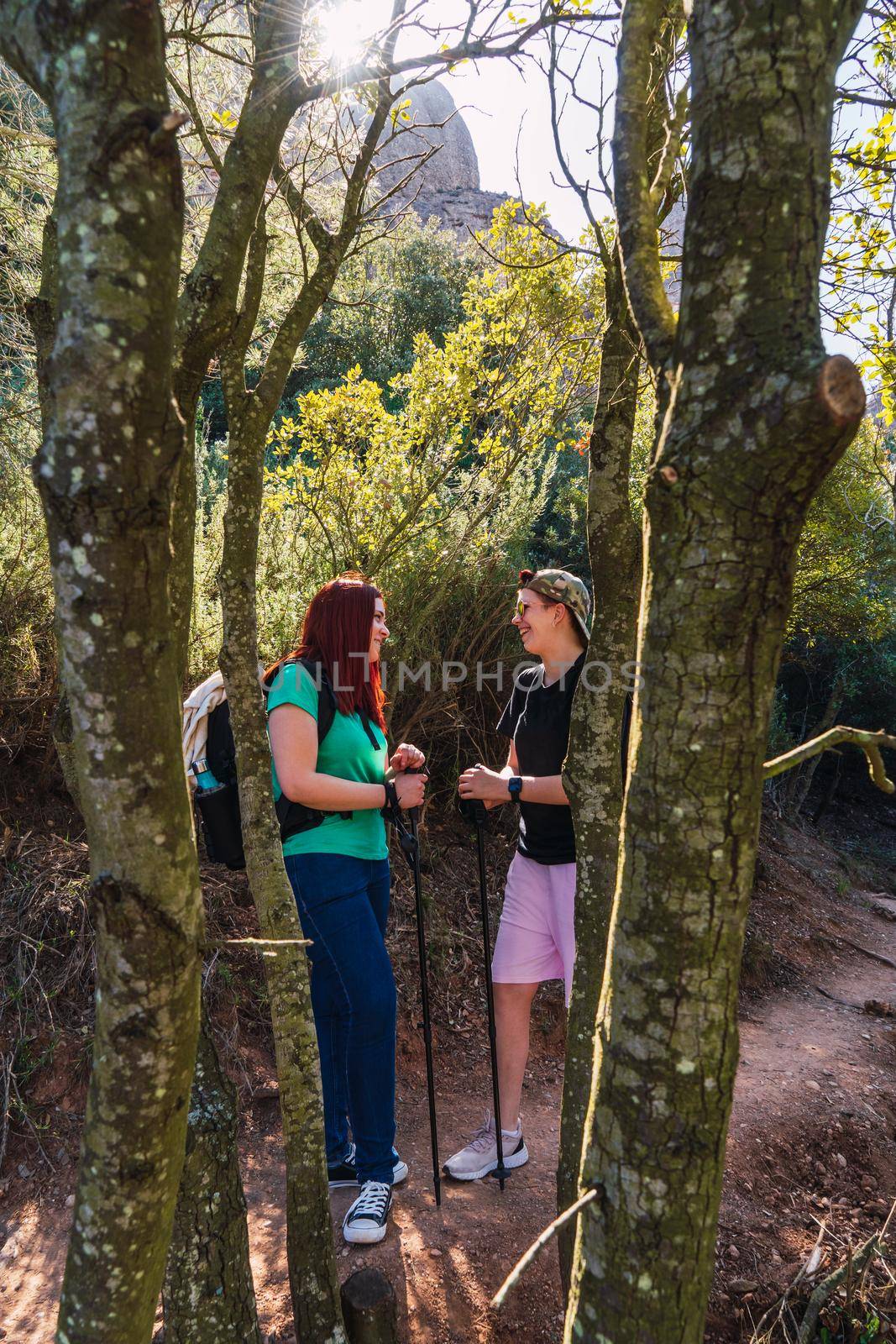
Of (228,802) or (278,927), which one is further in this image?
(228,802)

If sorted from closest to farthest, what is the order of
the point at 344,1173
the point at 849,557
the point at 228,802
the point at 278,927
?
the point at 278,927 < the point at 228,802 < the point at 344,1173 < the point at 849,557

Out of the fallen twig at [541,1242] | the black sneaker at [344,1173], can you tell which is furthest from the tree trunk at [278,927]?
the fallen twig at [541,1242]

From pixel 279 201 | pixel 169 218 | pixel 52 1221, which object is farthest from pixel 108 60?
pixel 279 201

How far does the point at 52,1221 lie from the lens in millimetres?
3348

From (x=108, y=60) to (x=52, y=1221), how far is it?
3.86m

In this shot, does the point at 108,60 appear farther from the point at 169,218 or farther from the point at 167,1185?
the point at 167,1185

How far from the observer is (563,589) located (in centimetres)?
349

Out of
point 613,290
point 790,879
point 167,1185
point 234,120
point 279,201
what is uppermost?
point 279,201

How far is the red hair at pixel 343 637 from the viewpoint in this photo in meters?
2.93

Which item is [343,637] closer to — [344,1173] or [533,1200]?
[344,1173]

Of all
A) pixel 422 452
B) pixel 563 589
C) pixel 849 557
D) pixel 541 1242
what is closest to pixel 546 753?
pixel 563 589

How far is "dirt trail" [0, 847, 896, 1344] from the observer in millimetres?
2785

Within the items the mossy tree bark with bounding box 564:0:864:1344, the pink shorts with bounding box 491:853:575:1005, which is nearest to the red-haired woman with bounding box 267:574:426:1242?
the pink shorts with bounding box 491:853:575:1005

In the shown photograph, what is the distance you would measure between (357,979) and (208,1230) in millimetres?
923
